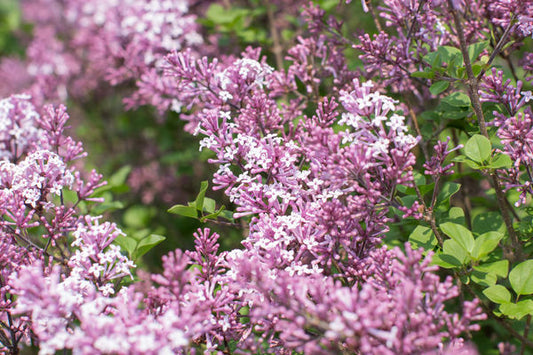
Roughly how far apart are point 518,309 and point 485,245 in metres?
0.24

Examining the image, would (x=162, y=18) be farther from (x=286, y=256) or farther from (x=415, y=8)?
(x=286, y=256)

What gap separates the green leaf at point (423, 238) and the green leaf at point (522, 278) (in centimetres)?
30

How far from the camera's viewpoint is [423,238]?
188cm

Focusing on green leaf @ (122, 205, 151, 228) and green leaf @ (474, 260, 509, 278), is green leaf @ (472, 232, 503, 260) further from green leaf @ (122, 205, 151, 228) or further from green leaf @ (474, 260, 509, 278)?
green leaf @ (122, 205, 151, 228)

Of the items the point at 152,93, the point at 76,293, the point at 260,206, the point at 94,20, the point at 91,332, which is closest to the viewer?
the point at 91,332

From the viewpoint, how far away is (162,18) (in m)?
3.38

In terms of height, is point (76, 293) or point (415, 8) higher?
point (415, 8)

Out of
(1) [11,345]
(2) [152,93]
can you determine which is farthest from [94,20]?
(1) [11,345]

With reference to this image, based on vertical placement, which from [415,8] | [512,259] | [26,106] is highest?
[26,106]

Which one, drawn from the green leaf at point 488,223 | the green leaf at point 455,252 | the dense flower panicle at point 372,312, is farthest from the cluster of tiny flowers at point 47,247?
the green leaf at point 488,223

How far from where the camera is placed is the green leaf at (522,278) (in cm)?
176

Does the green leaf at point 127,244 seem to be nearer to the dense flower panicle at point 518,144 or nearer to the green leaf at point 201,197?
the green leaf at point 201,197

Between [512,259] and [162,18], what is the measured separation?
2.64 metres

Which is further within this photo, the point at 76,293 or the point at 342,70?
the point at 342,70
